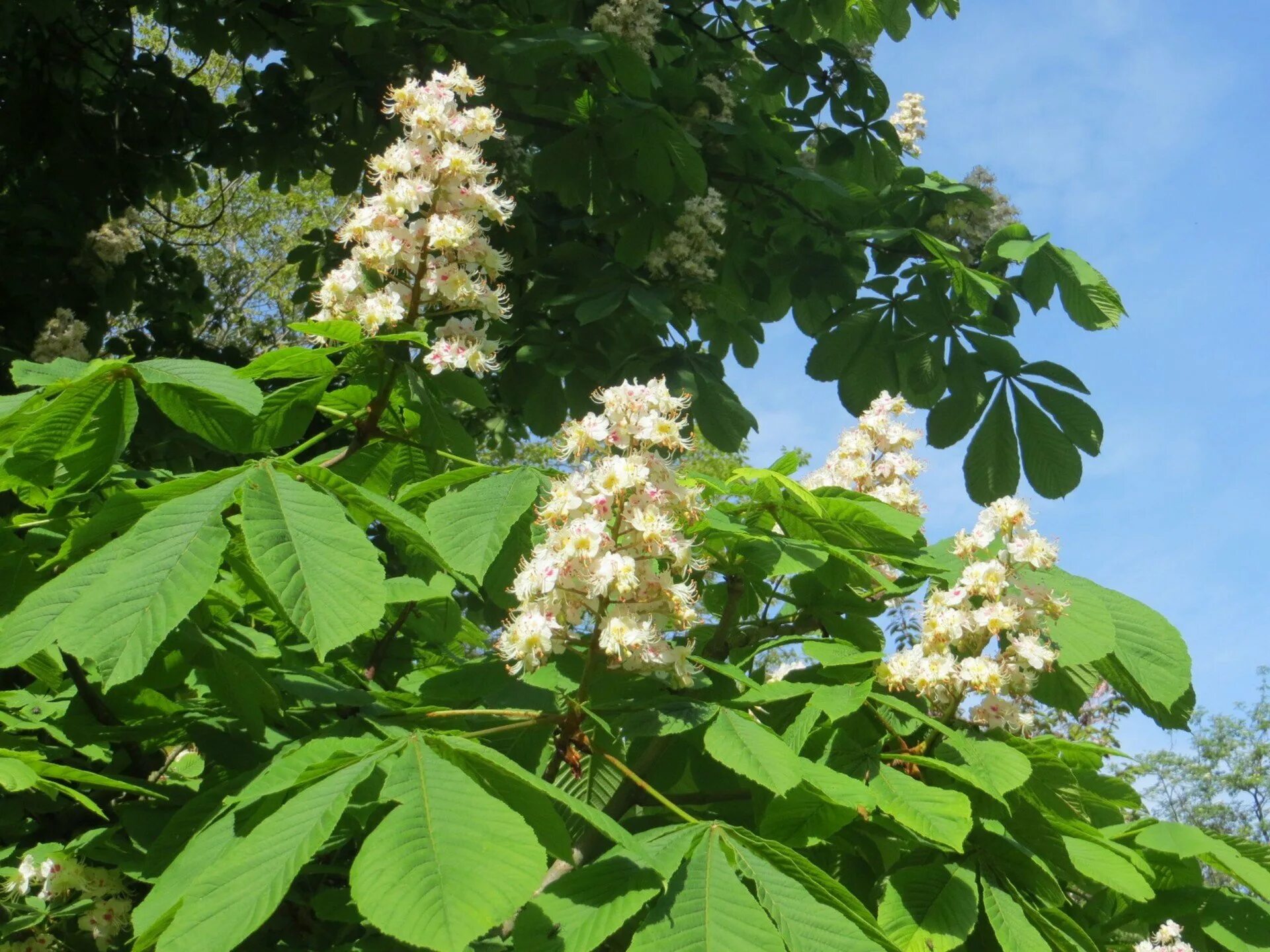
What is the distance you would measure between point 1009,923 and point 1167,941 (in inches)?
21.0

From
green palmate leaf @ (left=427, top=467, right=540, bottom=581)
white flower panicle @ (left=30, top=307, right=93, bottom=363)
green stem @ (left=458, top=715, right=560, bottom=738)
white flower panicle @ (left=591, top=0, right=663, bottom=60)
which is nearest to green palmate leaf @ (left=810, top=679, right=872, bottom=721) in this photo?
green stem @ (left=458, top=715, right=560, bottom=738)

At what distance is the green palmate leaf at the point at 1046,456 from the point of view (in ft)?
11.4

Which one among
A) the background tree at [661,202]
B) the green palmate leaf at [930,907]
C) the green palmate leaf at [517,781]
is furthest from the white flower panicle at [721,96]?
the green palmate leaf at [517,781]

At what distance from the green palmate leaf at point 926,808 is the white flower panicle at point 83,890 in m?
1.37

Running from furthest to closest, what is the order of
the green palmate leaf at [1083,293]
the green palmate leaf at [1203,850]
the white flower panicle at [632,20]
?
the white flower panicle at [632,20], the green palmate leaf at [1083,293], the green palmate leaf at [1203,850]

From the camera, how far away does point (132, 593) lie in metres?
1.21

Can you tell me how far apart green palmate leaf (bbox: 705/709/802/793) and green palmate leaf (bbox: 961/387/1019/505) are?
96.5 inches

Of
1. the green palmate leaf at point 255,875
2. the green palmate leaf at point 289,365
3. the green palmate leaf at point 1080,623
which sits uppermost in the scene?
the green palmate leaf at point 1080,623

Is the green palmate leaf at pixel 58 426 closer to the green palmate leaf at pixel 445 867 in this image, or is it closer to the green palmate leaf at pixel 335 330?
the green palmate leaf at pixel 335 330

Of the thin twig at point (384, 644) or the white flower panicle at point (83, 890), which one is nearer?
the white flower panicle at point (83, 890)

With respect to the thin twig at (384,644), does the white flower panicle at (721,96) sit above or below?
above

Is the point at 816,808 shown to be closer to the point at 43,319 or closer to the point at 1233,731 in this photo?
the point at 43,319

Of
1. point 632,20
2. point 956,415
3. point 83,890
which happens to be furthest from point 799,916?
point 632,20

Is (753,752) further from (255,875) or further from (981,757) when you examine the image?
(255,875)
